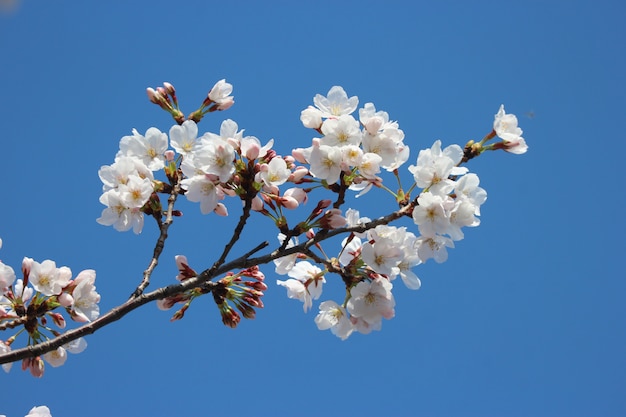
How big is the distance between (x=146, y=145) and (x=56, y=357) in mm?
1367

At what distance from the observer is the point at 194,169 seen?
288cm

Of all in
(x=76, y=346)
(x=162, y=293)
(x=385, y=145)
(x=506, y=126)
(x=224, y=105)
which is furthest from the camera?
(x=224, y=105)

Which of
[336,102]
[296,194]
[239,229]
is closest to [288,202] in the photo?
[296,194]

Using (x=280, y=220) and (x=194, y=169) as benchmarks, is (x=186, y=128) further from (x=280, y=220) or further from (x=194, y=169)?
(x=280, y=220)

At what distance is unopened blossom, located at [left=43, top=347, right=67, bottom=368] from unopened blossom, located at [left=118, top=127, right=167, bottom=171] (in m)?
1.23

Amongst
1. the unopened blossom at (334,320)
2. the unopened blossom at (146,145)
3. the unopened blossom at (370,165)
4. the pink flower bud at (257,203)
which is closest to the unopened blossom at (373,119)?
the unopened blossom at (370,165)

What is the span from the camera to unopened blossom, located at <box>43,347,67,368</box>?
11.0 ft

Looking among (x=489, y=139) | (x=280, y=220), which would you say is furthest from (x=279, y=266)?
(x=489, y=139)

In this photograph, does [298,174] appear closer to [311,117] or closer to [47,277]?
[311,117]

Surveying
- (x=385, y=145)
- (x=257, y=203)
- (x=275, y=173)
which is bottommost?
(x=257, y=203)

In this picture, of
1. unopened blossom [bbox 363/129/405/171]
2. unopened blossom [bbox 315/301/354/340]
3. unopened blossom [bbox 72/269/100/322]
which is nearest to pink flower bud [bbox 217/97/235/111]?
unopened blossom [bbox 363/129/405/171]

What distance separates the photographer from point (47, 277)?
3.12m

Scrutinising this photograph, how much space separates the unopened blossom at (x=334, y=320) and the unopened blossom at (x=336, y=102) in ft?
3.54

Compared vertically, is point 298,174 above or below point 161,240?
above
